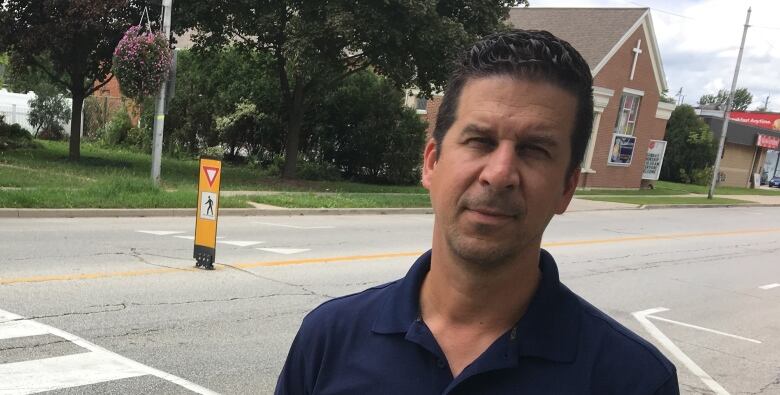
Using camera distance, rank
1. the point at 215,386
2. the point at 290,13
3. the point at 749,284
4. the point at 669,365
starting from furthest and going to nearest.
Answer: the point at 290,13 < the point at 749,284 < the point at 215,386 < the point at 669,365

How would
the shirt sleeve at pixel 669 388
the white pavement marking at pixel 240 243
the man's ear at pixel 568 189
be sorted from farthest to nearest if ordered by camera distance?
the white pavement marking at pixel 240 243
the man's ear at pixel 568 189
the shirt sleeve at pixel 669 388

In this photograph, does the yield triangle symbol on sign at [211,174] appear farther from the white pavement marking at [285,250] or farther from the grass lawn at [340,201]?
the grass lawn at [340,201]

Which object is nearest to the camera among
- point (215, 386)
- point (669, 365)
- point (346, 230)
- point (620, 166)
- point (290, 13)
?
point (669, 365)

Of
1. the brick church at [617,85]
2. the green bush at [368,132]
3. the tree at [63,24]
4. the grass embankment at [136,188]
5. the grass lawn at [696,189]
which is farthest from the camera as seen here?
the grass lawn at [696,189]

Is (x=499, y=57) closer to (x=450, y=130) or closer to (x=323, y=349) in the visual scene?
(x=450, y=130)

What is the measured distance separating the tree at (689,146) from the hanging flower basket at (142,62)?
134 feet

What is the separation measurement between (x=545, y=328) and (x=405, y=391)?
1.15 ft

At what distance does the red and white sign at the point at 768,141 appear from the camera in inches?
2032

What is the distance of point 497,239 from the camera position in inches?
59.6

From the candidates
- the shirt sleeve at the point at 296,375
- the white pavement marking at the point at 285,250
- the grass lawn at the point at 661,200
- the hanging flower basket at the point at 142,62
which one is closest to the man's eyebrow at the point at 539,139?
the shirt sleeve at the point at 296,375

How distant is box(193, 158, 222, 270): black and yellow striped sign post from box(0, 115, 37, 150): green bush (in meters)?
20.0

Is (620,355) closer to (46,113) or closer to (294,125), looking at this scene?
(294,125)

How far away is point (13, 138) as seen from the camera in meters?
26.8

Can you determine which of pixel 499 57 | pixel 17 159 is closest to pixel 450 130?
pixel 499 57
